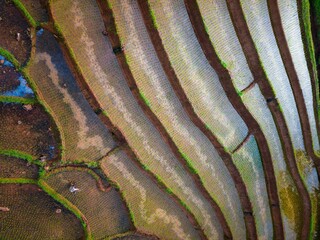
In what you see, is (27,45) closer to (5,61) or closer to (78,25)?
(5,61)

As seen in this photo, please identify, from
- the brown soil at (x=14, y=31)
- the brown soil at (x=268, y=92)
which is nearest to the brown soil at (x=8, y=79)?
the brown soil at (x=14, y=31)

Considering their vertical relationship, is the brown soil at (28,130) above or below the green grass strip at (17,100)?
below

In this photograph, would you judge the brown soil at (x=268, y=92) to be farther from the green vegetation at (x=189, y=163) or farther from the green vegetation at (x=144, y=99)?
the green vegetation at (x=144, y=99)

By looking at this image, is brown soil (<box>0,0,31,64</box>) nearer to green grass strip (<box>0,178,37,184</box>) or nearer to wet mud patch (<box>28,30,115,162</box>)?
wet mud patch (<box>28,30,115,162</box>)

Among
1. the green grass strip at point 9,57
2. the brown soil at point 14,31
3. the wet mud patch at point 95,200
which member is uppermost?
the brown soil at point 14,31

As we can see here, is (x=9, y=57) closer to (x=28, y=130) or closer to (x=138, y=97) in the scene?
(x=28, y=130)
